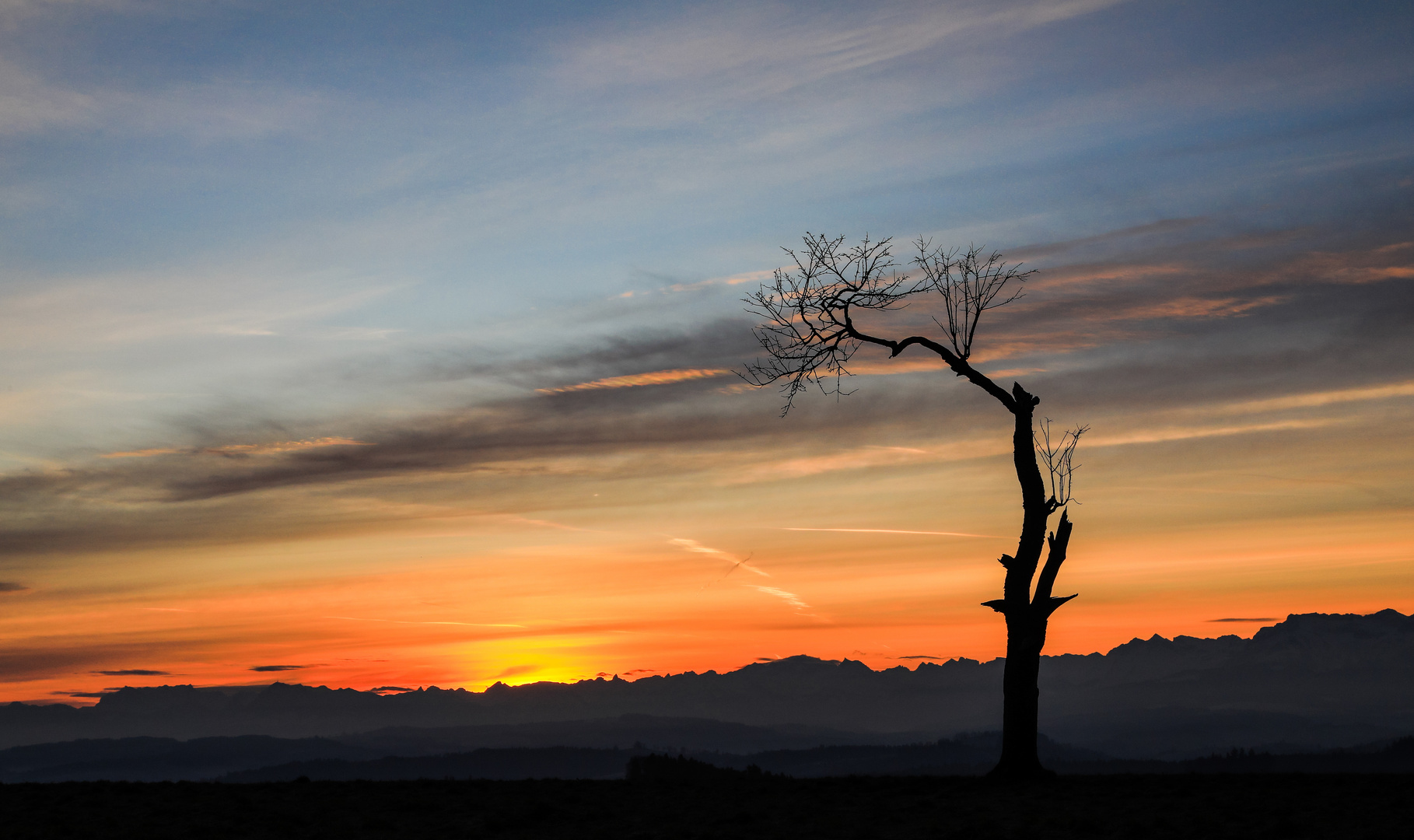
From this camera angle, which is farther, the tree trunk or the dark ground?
the tree trunk

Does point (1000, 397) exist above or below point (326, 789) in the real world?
above

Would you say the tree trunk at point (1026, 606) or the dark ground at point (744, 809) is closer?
the dark ground at point (744, 809)

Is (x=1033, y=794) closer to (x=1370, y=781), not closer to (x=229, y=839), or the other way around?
(x=1370, y=781)

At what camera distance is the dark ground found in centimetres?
1645

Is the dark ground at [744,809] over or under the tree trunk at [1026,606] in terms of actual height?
under

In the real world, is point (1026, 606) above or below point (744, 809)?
above

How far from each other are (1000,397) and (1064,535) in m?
3.33

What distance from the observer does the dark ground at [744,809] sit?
16453 millimetres

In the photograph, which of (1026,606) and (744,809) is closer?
(744,809)

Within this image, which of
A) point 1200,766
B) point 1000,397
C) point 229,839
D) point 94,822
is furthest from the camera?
point 1200,766

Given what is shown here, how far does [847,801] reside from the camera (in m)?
19.9

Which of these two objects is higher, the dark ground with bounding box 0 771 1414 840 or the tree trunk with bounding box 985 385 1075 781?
the tree trunk with bounding box 985 385 1075 781

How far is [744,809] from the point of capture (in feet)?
62.8

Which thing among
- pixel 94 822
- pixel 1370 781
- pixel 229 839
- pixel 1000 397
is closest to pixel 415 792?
pixel 229 839
